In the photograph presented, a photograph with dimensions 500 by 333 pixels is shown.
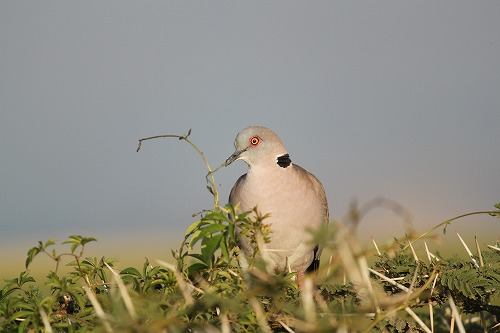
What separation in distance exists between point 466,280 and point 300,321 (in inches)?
83.4

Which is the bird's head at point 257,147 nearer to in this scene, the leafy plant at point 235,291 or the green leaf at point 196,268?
the leafy plant at point 235,291

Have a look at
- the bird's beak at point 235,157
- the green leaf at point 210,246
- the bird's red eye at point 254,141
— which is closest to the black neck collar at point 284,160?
the bird's red eye at point 254,141

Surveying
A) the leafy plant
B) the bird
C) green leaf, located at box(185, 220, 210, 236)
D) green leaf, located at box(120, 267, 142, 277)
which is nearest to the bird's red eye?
the bird

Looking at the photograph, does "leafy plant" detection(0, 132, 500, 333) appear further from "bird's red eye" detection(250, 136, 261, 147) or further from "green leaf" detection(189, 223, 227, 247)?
"bird's red eye" detection(250, 136, 261, 147)

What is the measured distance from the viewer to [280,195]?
6.68 m

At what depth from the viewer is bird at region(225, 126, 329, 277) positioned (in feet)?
21.6

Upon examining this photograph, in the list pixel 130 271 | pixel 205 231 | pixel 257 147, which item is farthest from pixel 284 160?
pixel 205 231

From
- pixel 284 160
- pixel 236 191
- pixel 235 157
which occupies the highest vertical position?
pixel 235 157

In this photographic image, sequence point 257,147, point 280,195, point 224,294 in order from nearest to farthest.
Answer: point 224,294 < point 280,195 < point 257,147

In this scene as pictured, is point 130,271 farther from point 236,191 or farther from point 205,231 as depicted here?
point 236,191

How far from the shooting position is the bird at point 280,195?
6578 mm

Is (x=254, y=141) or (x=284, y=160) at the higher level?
(x=254, y=141)

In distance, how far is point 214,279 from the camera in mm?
3016

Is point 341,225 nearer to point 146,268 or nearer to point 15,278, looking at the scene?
point 146,268
